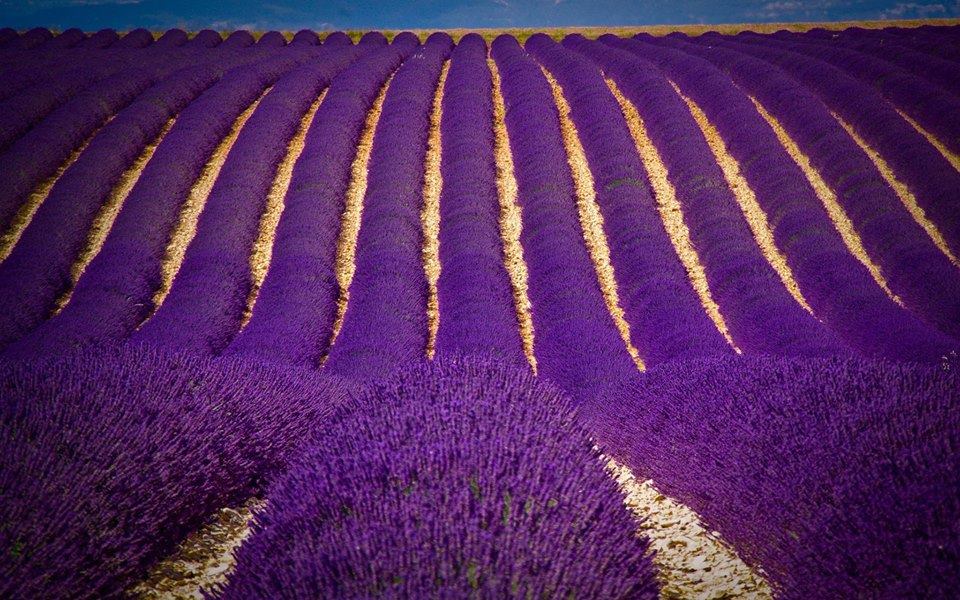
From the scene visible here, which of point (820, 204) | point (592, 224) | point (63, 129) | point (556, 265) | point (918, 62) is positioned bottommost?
point (556, 265)

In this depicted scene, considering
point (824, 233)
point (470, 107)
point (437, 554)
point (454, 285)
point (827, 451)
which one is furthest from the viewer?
point (470, 107)

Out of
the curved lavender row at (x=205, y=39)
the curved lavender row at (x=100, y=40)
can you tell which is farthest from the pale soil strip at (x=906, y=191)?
the curved lavender row at (x=100, y=40)

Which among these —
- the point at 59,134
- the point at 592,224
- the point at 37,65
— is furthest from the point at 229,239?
the point at 37,65

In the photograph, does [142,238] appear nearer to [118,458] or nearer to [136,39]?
[118,458]

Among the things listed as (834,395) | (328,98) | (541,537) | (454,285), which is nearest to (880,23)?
(328,98)

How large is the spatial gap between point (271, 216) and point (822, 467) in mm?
10538

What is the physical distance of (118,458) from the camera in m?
2.77

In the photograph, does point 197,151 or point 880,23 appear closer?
point 197,151

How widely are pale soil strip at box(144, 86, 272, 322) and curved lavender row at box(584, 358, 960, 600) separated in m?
7.89

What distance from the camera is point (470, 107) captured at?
571 inches

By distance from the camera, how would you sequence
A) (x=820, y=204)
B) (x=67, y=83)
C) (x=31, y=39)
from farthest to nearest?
1. (x=31, y=39)
2. (x=67, y=83)
3. (x=820, y=204)

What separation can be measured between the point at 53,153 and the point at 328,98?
20.7 ft

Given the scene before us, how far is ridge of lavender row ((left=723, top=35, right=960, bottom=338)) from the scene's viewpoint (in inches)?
307

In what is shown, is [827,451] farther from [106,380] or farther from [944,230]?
[944,230]
